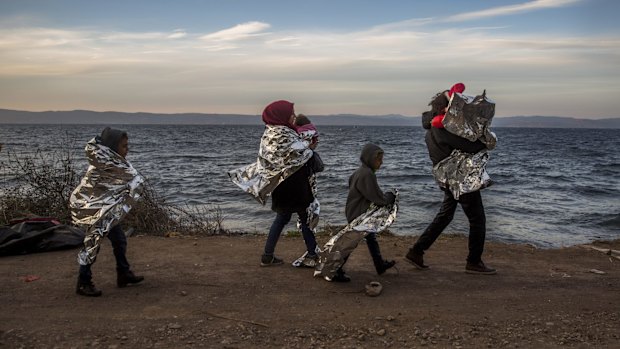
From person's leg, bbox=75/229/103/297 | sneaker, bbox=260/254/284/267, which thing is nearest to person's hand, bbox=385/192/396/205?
sneaker, bbox=260/254/284/267

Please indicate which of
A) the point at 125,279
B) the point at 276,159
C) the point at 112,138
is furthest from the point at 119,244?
the point at 276,159

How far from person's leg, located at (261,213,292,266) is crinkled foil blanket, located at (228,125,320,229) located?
0.29m

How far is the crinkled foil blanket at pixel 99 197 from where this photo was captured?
5324mm

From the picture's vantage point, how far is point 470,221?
628 centimetres

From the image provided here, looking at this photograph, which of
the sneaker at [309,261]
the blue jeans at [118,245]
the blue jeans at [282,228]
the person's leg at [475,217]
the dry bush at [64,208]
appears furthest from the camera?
the dry bush at [64,208]

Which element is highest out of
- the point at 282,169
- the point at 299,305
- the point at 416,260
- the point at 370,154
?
the point at 370,154

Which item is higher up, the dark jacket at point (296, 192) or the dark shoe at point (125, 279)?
the dark jacket at point (296, 192)

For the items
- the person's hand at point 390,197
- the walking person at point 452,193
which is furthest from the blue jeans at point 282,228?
the walking person at point 452,193

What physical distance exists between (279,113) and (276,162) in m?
0.55

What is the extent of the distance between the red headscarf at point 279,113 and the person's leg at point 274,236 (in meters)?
1.06

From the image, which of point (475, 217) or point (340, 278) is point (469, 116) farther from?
point (340, 278)

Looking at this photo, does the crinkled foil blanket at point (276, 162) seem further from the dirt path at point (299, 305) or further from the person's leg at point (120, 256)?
the person's leg at point (120, 256)

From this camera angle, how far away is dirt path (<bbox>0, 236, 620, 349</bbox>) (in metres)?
4.54

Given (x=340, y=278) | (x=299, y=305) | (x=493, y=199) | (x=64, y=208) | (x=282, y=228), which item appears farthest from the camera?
(x=493, y=199)
